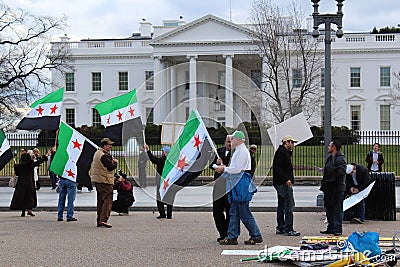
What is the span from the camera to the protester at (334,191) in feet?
39.7

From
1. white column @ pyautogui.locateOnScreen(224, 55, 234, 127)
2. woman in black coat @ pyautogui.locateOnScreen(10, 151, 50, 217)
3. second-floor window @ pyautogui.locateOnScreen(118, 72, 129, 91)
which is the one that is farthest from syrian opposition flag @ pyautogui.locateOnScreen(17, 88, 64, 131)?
second-floor window @ pyautogui.locateOnScreen(118, 72, 129, 91)

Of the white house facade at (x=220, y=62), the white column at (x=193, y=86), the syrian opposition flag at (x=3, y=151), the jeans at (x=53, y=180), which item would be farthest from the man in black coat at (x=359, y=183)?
the white house facade at (x=220, y=62)

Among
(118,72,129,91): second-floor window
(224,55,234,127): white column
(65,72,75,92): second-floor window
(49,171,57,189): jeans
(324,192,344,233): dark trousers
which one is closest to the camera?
(324,192,344,233): dark trousers

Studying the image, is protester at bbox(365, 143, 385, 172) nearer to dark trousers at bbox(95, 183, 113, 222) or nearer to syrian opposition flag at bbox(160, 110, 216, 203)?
dark trousers at bbox(95, 183, 113, 222)

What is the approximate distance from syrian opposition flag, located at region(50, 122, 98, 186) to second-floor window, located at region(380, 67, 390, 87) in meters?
53.9

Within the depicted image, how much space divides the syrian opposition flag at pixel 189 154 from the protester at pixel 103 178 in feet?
6.86

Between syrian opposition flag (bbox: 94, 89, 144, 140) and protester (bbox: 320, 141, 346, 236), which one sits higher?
syrian opposition flag (bbox: 94, 89, 144, 140)

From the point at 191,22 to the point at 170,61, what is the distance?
4782 mm

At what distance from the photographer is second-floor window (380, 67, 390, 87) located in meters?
65.5

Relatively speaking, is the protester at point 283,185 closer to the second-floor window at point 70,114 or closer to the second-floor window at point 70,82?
the second-floor window at point 70,82

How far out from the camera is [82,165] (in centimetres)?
1537

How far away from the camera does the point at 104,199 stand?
13.6 meters

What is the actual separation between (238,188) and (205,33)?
55.6 meters

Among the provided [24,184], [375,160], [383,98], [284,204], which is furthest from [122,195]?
[383,98]
